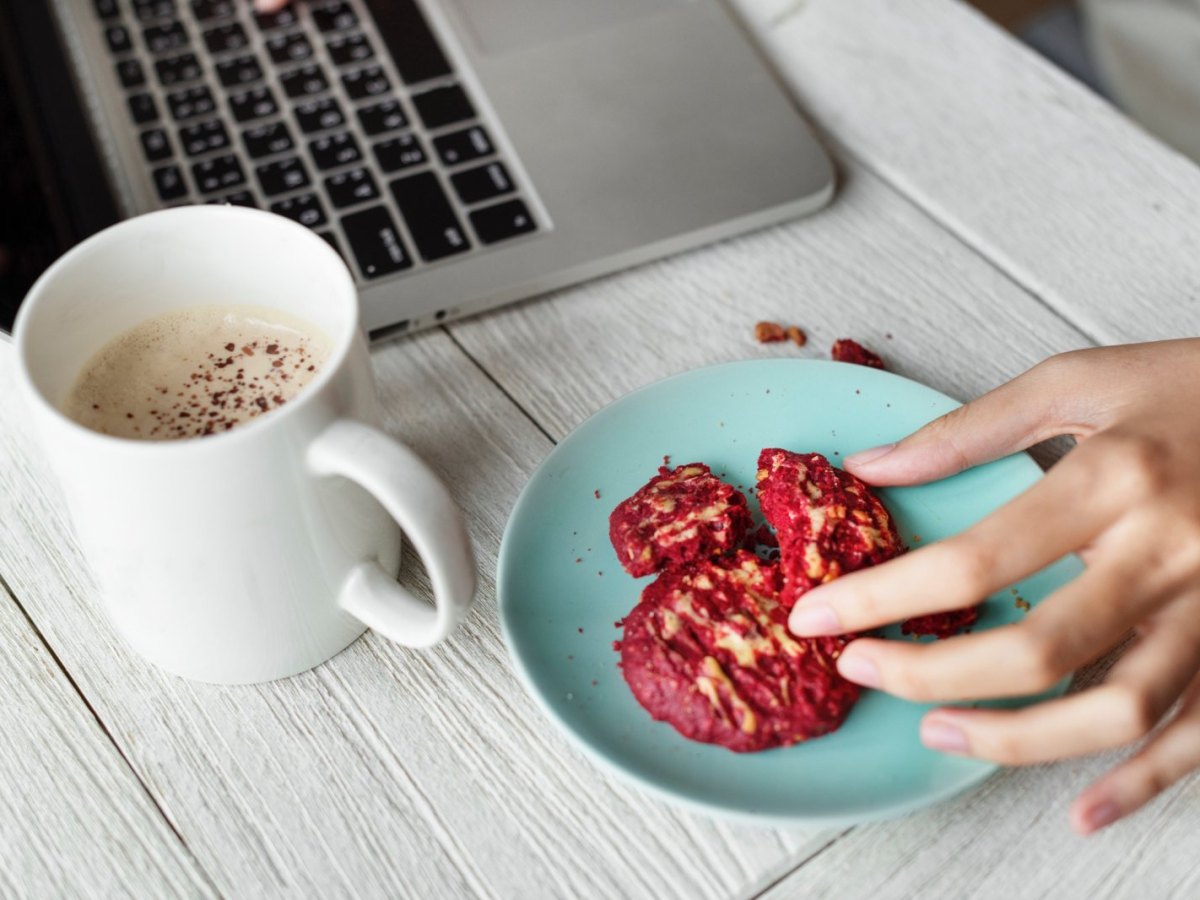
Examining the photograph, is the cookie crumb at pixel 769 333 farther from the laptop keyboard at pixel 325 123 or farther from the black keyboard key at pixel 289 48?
the black keyboard key at pixel 289 48

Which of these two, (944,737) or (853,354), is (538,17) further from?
(944,737)

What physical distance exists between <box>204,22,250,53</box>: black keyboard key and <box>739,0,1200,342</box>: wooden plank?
0.46 metres

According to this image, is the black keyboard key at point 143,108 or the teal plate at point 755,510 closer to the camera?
the teal plate at point 755,510

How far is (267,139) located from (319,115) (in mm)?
46

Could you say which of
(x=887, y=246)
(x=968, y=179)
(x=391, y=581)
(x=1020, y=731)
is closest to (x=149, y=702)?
(x=391, y=581)

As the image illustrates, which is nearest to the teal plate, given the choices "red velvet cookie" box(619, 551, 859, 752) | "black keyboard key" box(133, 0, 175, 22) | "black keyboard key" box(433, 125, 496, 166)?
"red velvet cookie" box(619, 551, 859, 752)

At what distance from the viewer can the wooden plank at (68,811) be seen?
0.55m

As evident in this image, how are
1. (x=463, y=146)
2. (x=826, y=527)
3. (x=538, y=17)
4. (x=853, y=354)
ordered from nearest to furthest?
(x=826, y=527) < (x=853, y=354) < (x=463, y=146) < (x=538, y=17)

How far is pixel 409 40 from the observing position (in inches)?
36.4

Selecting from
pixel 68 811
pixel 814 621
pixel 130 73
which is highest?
pixel 814 621

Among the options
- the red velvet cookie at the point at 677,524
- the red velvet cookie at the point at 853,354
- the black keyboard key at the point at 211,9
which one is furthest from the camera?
the black keyboard key at the point at 211,9

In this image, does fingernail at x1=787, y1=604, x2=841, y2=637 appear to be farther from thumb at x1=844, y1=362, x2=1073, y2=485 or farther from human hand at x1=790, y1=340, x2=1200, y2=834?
thumb at x1=844, y1=362, x2=1073, y2=485

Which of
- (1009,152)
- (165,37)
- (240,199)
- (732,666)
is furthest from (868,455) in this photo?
(165,37)

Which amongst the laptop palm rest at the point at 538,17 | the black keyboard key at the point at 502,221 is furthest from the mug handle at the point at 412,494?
the laptop palm rest at the point at 538,17
